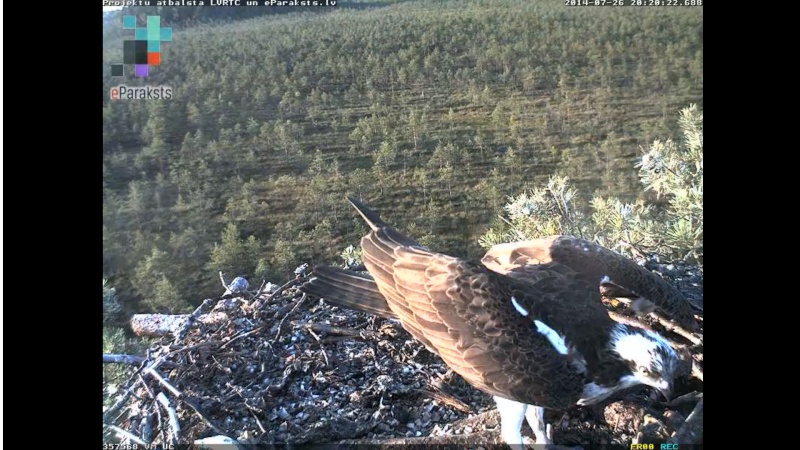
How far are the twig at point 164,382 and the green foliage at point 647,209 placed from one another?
2.14 meters

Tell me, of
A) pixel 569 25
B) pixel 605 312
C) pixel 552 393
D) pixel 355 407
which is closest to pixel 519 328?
pixel 552 393

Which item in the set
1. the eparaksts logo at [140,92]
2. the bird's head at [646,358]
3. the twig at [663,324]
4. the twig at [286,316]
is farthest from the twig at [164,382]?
the twig at [663,324]

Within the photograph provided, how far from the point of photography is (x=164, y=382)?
378cm

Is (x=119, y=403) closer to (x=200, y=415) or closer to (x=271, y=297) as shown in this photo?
(x=200, y=415)

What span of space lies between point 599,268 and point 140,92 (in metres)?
3.10

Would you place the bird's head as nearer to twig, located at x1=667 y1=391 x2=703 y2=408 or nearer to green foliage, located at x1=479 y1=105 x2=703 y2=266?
twig, located at x1=667 y1=391 x2=703 y2=408

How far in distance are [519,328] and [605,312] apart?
0.62 m

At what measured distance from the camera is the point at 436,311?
343 cm

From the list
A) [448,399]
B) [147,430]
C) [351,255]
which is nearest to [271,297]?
[351,255]

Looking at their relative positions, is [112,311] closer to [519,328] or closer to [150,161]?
[150,161]

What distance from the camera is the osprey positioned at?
334 centimetres

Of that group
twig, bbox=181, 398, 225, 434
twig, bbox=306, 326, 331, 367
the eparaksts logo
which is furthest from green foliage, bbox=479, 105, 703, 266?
the eparaksts logo

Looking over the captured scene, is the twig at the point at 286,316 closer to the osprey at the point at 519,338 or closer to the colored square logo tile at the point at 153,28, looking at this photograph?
the osprey at the point at 519,338

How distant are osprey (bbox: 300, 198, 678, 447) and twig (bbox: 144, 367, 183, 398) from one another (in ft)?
4.57
